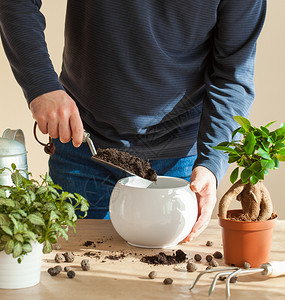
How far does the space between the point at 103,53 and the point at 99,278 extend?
32.2 inches

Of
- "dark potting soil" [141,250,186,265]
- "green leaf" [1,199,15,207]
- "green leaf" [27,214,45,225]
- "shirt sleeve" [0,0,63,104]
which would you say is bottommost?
"dark potting soil" [141,250,186,265]

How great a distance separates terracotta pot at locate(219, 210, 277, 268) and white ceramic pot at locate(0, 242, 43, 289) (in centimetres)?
43

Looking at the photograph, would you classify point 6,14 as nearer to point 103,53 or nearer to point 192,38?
point 103,53

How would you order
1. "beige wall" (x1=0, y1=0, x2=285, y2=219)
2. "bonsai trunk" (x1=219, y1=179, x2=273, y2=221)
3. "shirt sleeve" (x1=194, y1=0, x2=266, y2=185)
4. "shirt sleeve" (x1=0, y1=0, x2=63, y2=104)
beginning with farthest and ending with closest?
1. "beige wall" (x1=0, y1=0, x2=285, y2=219)
2. "shirt sleeve" (x1=194, y1=0, x2=266, y2=185)
3. "shirt sleeve" (x1=0, y1=0, x2=63, y2=104)
4. "bonsai trunk" (x1=219, y1=179, x2=273, y2=221)

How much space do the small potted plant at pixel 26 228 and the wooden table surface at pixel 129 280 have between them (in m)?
0.04

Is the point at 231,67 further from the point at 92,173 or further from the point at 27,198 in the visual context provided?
the point at 27,198

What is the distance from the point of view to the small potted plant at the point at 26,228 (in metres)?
0.90

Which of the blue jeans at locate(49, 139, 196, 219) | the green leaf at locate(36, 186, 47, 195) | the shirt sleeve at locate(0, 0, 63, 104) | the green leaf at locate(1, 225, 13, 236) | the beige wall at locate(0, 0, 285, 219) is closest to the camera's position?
the green leaf at locate(1, 225, 13, 236)

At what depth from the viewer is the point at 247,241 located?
1081 millimetres

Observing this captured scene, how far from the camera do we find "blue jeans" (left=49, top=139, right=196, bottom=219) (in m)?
1.68

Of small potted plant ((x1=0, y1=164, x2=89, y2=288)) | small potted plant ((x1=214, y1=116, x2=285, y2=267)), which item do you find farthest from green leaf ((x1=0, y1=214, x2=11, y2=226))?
small potted plant ((x1=214, y1=116, x2=285, y2=267))

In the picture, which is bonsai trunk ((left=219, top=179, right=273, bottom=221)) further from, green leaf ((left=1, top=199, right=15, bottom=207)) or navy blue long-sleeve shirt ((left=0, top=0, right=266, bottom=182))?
green leaf ((left=1, top=199, right=15, bottom=207))

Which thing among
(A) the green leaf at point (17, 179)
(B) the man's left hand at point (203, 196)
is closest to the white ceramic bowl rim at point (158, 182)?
(B) the man's left hand at point (203, 196)

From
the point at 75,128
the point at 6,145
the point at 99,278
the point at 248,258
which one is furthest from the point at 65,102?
the point at 248,258
